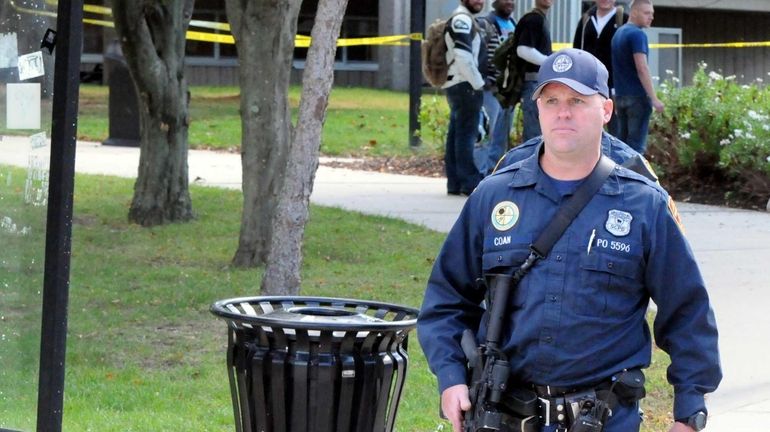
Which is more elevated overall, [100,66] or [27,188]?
[100,66]

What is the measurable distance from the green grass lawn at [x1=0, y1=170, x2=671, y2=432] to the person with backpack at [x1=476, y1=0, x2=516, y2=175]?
5.71ft

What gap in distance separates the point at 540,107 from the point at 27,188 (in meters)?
2.05

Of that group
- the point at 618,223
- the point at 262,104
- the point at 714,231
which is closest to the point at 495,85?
the point at 714,231

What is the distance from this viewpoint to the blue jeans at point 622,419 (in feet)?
10.3

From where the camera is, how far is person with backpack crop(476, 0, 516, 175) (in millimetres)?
11664

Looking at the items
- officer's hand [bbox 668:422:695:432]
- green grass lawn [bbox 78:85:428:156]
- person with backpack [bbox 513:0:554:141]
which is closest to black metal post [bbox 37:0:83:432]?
officer's hand [bbox 668:422:695:432]

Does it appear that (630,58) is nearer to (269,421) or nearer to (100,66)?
(269,421)

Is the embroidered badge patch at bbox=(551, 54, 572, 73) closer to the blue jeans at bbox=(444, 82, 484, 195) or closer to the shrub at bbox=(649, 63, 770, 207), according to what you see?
the blue jeans at bbox=(444, 82, 484, 195)

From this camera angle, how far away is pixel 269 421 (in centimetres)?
397

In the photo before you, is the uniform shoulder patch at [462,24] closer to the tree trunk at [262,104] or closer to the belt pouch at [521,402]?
the tree trunk at [262,104]

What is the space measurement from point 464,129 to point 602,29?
5.07 ft

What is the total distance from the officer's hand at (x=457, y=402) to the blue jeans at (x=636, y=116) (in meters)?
7.94

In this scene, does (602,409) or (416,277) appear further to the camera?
(416,277)

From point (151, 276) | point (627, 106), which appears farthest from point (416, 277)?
point (627, 106)
